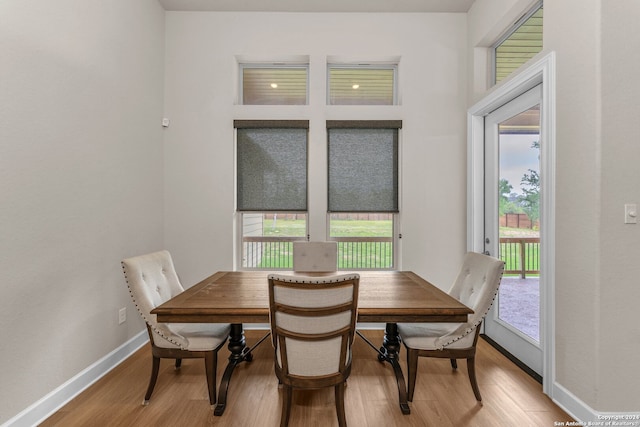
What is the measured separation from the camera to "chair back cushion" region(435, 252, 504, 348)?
6.10 ft

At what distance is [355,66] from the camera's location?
3.42 m

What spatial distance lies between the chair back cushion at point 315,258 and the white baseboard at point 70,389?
167 centimetres

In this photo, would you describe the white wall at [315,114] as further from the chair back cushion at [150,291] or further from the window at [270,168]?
the chair back cushion at [150,291]

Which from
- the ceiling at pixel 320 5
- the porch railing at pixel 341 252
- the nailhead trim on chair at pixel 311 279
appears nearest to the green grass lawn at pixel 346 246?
the porch railing at pixel 341 252

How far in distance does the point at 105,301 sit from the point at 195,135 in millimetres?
1842

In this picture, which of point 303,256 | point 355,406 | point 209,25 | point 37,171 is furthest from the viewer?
point 209,25

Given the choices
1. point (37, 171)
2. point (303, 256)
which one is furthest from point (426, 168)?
point (37, 171)

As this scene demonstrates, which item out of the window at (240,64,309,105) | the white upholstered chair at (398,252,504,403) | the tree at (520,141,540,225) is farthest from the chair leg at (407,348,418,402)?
the window at (240,64,309,105)

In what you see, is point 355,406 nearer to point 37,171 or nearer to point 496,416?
point 496,416

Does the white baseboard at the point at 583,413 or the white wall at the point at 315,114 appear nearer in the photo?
the white baseboard at the point at 583,413

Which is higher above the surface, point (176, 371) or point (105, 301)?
point (105, 301)

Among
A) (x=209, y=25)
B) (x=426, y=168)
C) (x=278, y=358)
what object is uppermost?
(x=209, y=25)

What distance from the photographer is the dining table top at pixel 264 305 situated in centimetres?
166

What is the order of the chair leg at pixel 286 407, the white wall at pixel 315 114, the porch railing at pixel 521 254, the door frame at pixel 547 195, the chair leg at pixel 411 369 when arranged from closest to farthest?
the chair leg at pixel 286 407
the chair leg at pixel 411 369
the door frame at pixel 547 195
the porch railing at pixel 521 254
the white wall at pixel 315 114
